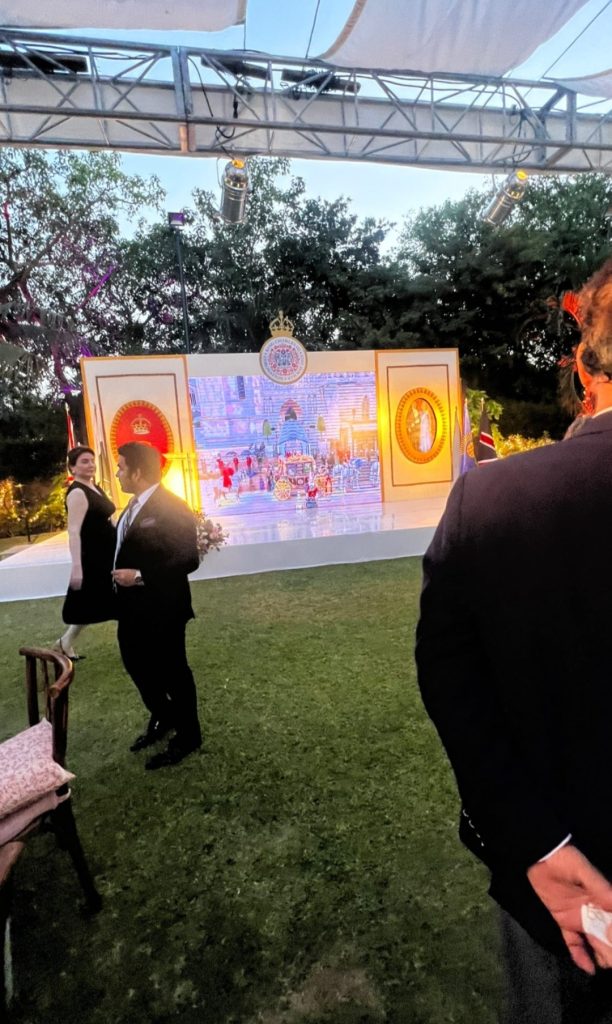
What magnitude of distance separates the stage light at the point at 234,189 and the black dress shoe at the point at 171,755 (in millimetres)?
5763

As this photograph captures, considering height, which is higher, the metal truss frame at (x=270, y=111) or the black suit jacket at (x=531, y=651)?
the metal truss frame at (x=270, y=111)

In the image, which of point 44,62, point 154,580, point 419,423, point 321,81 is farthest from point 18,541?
point 154,580

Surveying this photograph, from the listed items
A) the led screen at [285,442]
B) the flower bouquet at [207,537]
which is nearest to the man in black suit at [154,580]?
the flower bouquet at [207,537]

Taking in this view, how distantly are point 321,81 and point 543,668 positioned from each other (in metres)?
Result: 6.53

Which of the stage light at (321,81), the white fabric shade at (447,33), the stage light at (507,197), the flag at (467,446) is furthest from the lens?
the flag at (467,446)

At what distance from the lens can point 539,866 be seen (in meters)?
A: 0.76

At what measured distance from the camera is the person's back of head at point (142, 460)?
2.76 m

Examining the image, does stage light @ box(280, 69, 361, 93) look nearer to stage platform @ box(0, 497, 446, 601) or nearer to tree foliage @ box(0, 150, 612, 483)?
stage platform @ box(0, 497, 446, 601)

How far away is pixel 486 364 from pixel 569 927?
17858 mm

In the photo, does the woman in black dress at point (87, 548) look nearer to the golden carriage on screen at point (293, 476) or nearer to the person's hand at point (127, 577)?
the person's hand at point (127, 577)

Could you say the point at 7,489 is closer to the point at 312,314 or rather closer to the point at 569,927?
the point at 312,314

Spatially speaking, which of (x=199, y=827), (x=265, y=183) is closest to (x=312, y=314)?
(x=265, y=183)

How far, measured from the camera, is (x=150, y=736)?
310 centimetres

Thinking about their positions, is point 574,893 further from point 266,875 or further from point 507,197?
point 507,197
